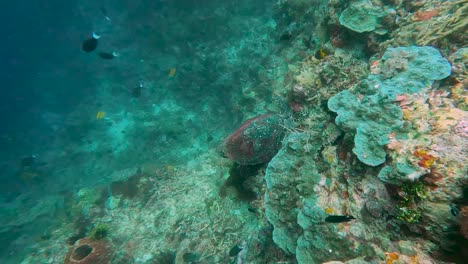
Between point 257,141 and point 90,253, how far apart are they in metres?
5.61

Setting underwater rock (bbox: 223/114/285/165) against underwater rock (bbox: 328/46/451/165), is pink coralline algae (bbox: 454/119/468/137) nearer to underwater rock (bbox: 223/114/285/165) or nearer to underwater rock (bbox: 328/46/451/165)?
underwater rock (bbox: 328/46/451/165)

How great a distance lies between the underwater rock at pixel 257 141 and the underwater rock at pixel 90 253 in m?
4.81

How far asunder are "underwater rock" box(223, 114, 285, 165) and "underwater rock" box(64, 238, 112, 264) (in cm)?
481

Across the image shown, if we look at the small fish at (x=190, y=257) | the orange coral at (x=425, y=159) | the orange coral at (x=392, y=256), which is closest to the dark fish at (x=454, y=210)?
the orange coral at (x=425, y=159)

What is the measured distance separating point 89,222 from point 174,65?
8.79 m

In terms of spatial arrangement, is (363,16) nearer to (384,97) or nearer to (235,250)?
(384,97)

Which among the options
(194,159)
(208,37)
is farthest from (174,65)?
(194,159)

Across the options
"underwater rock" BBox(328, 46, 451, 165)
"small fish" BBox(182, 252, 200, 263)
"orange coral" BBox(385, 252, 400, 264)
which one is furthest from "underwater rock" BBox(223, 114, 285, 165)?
"orange coral" BBox(385, 252, 400, 264)

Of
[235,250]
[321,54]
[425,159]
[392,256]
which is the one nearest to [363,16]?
[321,54]

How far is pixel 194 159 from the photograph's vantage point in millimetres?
9953

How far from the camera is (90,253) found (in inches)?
245

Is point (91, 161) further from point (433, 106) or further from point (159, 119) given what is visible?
point (433, 106)

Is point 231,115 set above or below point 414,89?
above

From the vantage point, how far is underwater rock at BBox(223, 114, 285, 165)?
15.9ft
